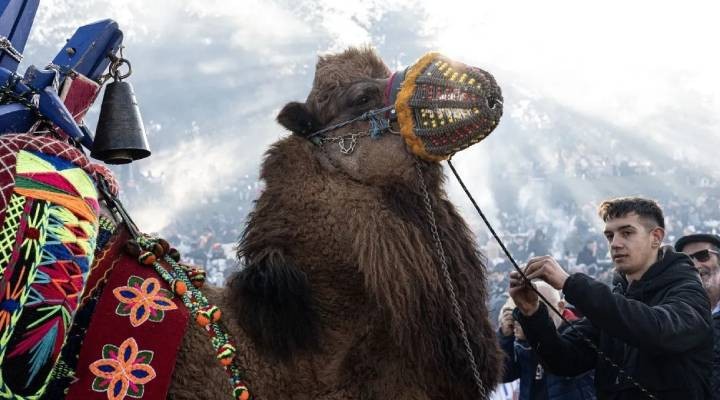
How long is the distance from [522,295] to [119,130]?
6.74 feet

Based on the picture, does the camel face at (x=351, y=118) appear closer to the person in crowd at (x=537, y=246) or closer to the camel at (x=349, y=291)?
the camel at (x=349, y=291)

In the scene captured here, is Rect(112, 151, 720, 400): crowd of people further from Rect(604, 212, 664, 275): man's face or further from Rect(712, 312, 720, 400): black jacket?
Rect(712, 312, 720, 400): black jacket

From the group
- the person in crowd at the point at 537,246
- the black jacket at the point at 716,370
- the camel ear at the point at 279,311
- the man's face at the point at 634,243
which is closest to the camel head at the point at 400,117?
the camel ear at the point at 279,311

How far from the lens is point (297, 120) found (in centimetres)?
294

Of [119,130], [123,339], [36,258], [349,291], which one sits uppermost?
[119,130]

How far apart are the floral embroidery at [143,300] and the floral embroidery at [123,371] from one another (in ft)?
0.30

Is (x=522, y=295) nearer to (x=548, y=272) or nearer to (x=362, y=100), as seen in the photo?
(x=548, y=272)

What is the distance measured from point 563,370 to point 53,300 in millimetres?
2766

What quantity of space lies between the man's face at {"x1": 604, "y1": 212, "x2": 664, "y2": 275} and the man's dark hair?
0.10ft

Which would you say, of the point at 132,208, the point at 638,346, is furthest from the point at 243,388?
the point at 132,208

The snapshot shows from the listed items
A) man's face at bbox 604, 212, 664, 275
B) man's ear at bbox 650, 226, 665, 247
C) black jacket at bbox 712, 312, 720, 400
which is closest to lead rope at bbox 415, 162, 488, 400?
man's face at bbox 604, 212, 664, 275

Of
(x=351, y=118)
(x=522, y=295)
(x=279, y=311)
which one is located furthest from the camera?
(x=522, y=295)

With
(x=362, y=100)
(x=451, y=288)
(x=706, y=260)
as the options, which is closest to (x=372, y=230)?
(x=451, y=288)

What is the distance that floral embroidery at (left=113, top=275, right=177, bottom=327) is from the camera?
228cm
